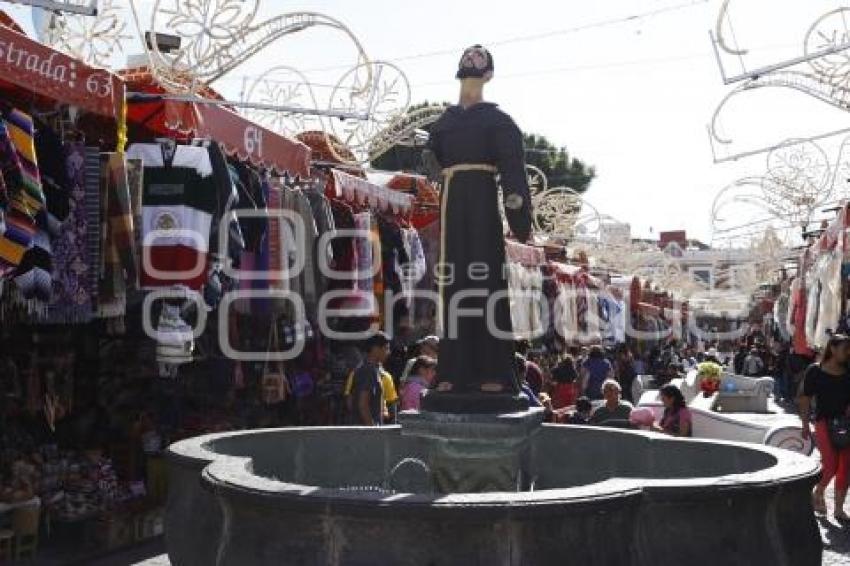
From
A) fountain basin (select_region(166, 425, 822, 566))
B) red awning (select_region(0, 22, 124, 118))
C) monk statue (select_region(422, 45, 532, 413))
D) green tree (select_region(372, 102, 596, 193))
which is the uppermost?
green tree (select_region(372, 102, 596, 193))

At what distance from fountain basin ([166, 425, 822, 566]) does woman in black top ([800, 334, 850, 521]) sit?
4.52 meters

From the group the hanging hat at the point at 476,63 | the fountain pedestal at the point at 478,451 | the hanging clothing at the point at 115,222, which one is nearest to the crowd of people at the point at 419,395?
the hanging clothing at the point at 115,222

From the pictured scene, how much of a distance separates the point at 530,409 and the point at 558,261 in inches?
578

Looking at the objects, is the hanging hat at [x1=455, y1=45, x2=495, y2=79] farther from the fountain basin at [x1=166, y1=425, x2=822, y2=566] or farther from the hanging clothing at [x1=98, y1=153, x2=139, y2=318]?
the hanging clothing at [x1=98, y1=153, x2=139, y2=318]

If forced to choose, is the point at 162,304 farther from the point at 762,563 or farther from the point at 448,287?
the point at 762,563

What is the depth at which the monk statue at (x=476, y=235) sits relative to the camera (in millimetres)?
5031

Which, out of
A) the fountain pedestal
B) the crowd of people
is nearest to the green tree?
the crowd of people

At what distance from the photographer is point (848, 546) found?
308 inches

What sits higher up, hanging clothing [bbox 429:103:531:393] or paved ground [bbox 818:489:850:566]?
hanging clothing [bbox 429:103:531:393]

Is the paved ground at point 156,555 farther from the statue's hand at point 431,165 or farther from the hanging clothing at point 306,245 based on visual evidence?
the statue's hand at point 431,165

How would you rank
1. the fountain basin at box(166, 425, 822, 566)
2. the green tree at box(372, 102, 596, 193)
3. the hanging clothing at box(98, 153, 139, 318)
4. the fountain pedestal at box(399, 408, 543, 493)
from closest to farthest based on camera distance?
the fountain basin at box(166, 425, 822, 566) → the fountain pedestal at box(399, 408, 543, 493) → the hanging clothing at box(98, 153, 139, 318) → the green tree at box(372, 102, 596, 193)

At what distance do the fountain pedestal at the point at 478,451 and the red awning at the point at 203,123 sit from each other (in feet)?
11.9

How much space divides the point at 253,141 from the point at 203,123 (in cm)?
71

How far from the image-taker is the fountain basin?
11.0 feet
